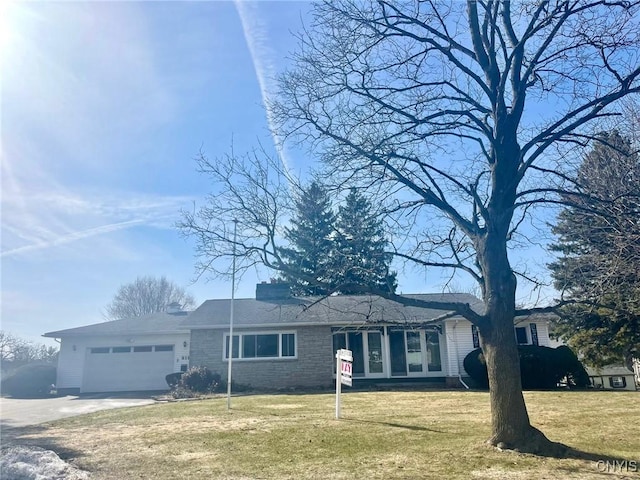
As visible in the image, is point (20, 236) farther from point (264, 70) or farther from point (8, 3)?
point (264, 70)

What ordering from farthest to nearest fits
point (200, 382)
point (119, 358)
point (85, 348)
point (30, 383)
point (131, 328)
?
point (131, 328) → point (85, 348) → point (119, 358) → point (30, 383) → point (200, 382)

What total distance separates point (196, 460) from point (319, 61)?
22.7ft

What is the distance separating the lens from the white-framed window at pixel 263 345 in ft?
69.6

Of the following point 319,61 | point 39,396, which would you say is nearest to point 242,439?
point 319,61

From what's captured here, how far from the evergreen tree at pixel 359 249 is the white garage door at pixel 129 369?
687 inches

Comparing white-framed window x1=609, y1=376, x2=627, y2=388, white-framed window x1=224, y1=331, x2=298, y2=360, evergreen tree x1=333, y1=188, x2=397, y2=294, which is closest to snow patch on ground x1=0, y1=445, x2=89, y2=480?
evergreen tree x1=333, y1=188, x2=397, y2=294

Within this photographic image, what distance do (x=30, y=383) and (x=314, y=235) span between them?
69.6 ft

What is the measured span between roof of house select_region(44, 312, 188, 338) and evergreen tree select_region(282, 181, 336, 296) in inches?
557

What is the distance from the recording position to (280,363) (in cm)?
2102

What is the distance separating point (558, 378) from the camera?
18109 millimetres

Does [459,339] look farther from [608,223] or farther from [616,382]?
[608,223]

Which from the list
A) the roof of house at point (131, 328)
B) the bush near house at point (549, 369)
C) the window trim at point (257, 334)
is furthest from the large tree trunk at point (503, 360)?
the roof of house at point (131, 328)

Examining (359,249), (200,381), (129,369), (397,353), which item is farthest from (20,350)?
(359,249)

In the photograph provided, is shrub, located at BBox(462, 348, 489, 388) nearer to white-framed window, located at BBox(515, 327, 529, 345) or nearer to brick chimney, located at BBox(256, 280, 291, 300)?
white-framed window, located at BBox(515, 327, 529, 345)
